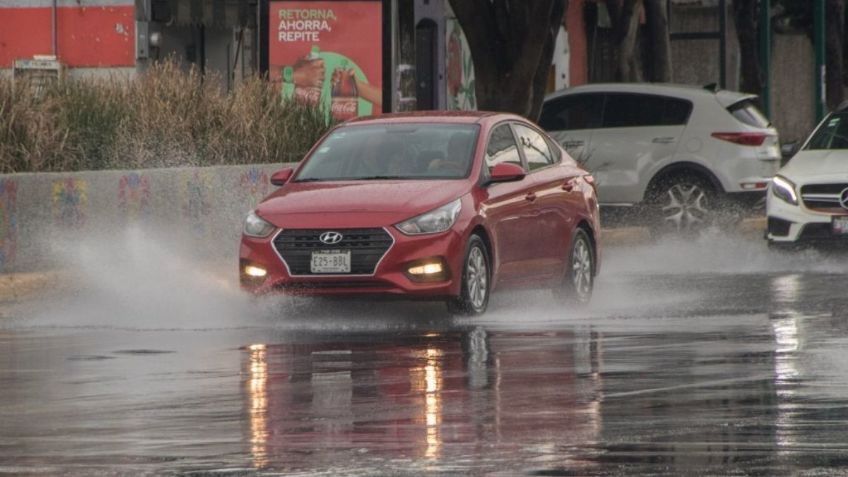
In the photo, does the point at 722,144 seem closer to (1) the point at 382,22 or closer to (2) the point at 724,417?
(1) the point at 382,22

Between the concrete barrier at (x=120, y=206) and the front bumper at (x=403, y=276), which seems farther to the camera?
the concrete barrier at (x=120, y=206)

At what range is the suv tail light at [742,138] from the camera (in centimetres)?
2581

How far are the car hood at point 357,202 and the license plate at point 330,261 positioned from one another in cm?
20

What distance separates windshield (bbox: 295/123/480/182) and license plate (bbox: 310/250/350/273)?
1.14 metres

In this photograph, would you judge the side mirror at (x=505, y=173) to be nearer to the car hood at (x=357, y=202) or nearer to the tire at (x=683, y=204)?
the car hood at (x=357, y=202)

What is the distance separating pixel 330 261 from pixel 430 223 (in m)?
0.75

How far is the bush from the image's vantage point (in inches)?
795

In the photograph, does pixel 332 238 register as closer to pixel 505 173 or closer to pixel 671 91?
pixel 505 173

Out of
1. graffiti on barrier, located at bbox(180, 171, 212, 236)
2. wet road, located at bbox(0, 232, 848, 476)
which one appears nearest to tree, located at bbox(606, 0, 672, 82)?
graffiti on barrier, located at bbox(180, 171, 212, 236)

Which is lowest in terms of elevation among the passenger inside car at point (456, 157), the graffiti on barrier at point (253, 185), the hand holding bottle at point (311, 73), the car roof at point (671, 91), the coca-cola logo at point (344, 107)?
the graffiti on barrier at point (253, 185)

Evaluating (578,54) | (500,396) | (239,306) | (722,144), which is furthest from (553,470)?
(578,54)

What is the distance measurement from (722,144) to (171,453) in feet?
Result: 56.5

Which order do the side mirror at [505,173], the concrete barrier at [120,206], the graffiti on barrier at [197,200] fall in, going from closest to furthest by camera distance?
the side mirror at [505,173]
the concrete barrier at [120,206]
the graffiti on barrier at [197,200]

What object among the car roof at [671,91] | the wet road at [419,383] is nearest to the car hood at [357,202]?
the wet road at [419,383]
